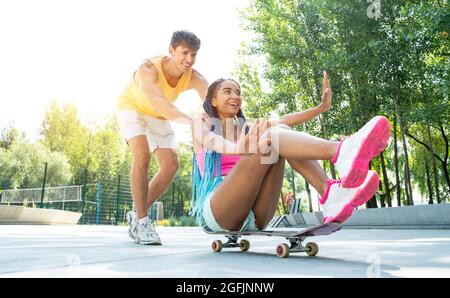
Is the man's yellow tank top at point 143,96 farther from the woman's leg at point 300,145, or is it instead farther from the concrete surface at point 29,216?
the concrete surface at point 29,216

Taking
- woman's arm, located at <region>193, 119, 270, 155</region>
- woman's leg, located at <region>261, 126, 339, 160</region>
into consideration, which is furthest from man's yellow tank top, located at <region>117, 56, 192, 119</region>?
woman's leg, located at <region>261, 126, 339, 160</region>

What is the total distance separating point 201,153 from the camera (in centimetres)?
255

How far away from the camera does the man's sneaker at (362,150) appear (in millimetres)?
1837

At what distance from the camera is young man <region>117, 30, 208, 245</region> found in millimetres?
3188

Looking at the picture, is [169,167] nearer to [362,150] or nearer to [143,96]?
[143,96]

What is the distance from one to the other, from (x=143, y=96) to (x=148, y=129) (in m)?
0.32

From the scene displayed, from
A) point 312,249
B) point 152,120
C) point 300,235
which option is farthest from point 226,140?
point 152,120

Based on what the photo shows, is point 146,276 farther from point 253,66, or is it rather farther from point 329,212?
point 253,66

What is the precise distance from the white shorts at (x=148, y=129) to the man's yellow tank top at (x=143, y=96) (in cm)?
5

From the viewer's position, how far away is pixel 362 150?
1824mm

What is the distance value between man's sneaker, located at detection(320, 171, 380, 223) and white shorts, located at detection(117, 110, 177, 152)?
6.23 ft

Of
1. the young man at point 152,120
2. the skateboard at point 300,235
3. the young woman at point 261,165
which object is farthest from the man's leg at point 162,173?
the skateboard at point 300,235
